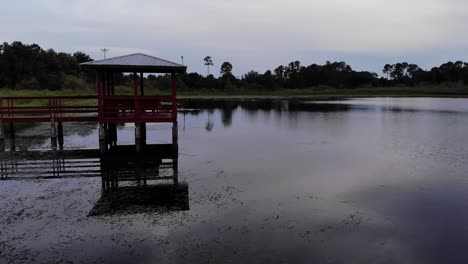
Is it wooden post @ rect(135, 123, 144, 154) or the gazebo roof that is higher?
the gazebo roof

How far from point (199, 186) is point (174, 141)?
627 cm

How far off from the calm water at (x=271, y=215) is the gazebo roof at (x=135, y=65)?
3847 mm

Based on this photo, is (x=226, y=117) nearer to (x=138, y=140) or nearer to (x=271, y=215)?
(x=138, y=140)

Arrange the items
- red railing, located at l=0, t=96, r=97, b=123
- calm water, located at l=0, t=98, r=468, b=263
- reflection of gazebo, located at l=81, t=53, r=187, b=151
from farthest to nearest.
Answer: red railing, located at l=0, t=96, r=97, b=123
reflection of gazebo, located at l=81, t=53, r=187, b=151
calm water, located at l=0, t=98, r=468, b=263

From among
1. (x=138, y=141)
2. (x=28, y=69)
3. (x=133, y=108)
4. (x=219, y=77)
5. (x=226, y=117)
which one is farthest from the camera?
(x=219, y=77)

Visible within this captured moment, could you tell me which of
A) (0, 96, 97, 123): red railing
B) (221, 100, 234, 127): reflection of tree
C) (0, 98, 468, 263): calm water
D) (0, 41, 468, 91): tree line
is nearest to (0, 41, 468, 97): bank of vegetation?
(0, 41, 468, 91): tree line

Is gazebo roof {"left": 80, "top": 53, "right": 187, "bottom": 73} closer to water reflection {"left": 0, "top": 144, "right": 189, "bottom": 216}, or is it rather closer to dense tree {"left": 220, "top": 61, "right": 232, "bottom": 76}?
water reflection {"left": 0, "top": 144, "right": 189, "bottom": 216}

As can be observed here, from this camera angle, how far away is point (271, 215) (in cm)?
862

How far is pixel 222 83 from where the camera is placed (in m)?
116

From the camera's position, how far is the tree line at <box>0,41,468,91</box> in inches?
2835

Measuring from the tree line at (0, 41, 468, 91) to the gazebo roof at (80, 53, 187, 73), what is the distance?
189 ft

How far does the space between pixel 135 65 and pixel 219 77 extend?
11156 cm

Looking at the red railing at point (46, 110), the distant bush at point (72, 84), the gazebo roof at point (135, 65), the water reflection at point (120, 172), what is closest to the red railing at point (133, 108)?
the gazebo roof at point (135, 65)

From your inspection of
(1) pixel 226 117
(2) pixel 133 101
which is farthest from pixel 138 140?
(1) pixel 226 117
